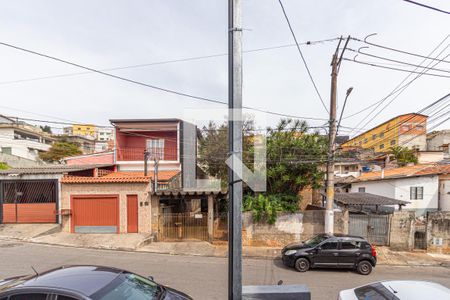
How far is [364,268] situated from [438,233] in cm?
624

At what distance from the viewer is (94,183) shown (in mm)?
13844

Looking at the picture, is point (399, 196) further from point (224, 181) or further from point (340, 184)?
point (224, 181)

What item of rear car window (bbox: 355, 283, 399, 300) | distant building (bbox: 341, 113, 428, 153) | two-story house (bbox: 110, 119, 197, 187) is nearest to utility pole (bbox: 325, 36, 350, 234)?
rear car window (bbox: 355, 283, 399, 300)

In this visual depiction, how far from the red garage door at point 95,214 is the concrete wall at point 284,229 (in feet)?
24.2

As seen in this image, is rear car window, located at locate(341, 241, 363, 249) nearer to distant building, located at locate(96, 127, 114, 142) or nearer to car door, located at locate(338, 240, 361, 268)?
car door, located at locate(338, 240, 361, 268)

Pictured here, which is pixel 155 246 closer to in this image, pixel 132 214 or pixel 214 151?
pixel 132 214

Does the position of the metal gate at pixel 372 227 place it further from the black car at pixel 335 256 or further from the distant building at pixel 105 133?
the distant building at pixel 105 133

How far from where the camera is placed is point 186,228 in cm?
1345

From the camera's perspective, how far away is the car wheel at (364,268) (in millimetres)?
9040

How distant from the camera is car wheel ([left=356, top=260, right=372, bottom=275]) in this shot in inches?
356

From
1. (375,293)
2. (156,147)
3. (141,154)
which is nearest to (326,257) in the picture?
(375,293)

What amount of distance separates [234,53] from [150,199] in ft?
39.2

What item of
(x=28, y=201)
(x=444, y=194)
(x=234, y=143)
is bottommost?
(x=444, y=194)

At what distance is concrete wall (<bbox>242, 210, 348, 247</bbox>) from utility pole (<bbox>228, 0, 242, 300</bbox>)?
9666mm
